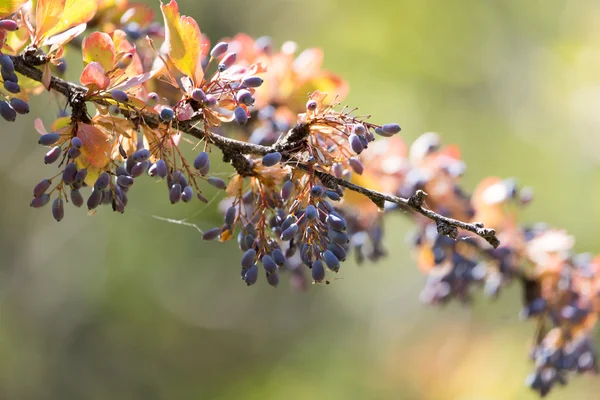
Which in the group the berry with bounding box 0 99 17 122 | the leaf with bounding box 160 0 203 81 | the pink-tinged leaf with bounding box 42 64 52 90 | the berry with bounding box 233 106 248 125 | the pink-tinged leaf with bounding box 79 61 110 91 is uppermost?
the leaf with bounding box 160 0 203 81

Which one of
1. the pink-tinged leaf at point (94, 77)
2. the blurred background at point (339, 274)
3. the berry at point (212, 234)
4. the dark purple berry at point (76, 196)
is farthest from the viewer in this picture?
the blurred background at point (339, 274)

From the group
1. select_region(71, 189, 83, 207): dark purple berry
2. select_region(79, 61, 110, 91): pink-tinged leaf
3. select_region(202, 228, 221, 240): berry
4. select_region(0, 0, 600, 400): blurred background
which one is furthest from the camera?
select_region(0, 0, 600, 400): blurred background

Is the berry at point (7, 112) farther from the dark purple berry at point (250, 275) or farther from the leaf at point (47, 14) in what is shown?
the dark purple berry at point (250, 275)

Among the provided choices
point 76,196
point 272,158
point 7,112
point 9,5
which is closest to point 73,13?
point 9,5

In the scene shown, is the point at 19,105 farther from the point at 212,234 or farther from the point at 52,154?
the point at 212,234

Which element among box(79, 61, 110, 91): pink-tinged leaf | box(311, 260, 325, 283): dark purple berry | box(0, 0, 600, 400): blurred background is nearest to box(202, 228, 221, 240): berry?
box(311, 260, 325, 283): dark purple berry

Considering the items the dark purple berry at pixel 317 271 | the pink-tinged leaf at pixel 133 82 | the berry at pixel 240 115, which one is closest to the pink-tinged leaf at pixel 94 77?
the pink-tinged leaf at pixel 133 82

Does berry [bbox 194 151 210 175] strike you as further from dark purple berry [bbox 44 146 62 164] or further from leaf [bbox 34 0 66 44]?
leaf [bbox 34 0 66 44]
